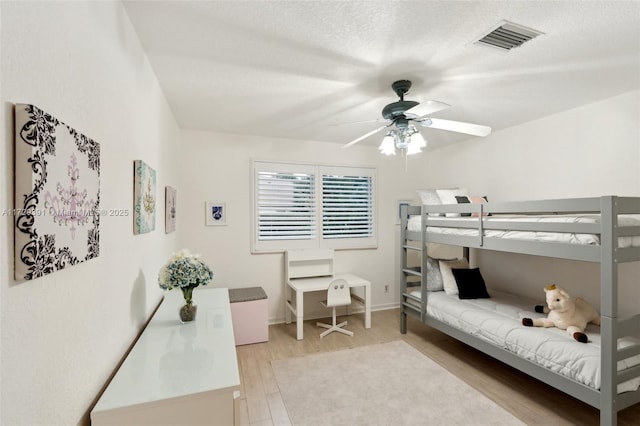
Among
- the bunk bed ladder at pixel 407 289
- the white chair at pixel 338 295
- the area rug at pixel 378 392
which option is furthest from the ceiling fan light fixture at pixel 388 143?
the area rug at pixel 378 392

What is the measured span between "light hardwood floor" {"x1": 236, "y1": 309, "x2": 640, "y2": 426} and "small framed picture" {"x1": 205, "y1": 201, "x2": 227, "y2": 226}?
4.90 ft

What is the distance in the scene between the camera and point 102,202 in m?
1.19

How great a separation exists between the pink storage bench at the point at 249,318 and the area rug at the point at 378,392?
21.2 inches

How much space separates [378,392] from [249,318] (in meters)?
1.56

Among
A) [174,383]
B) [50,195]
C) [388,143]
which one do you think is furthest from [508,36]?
[174,383]

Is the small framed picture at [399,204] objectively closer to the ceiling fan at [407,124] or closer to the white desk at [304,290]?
the white desk at [304,290]

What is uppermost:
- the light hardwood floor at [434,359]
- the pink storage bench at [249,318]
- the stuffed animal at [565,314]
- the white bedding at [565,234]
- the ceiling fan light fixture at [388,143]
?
the ceiling fan light fixture at [388,143]

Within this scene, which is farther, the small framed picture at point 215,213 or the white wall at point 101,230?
the small framed picture at point 215,213

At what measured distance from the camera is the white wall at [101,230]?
653 mm

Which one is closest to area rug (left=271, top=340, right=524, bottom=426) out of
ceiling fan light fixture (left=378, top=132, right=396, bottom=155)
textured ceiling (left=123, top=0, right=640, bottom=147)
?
ceiling fan light fixture (left=378, top=132, right=396, bottom=155)

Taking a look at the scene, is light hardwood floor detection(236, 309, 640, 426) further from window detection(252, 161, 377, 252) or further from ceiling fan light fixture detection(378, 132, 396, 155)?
ceiling fan light fixture detection(378, 132, 396, 155)

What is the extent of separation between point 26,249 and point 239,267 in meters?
3.19

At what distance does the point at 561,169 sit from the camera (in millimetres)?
3000

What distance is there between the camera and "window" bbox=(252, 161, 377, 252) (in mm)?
3914
